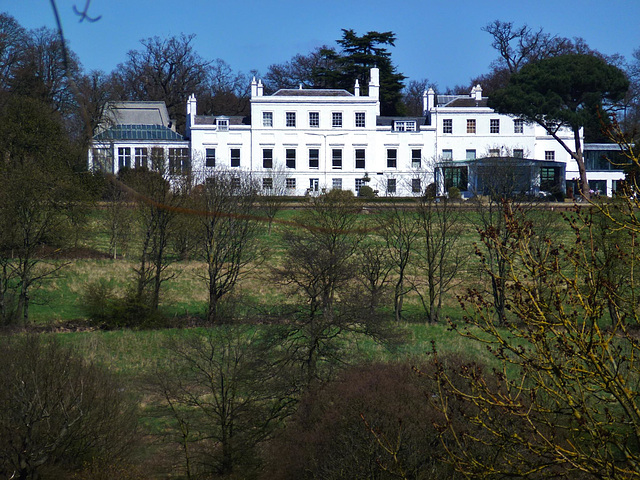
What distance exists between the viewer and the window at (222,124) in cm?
5933

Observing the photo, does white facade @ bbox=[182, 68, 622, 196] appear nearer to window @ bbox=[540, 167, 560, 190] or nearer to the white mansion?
the white mansion

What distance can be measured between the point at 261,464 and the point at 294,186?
142 ft

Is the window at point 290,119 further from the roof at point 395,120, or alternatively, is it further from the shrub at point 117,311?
the shrub at point 117,311

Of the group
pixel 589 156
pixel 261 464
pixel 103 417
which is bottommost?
pixel 261 464

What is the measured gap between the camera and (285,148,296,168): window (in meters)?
60.2

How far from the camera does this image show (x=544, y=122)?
5025 cm

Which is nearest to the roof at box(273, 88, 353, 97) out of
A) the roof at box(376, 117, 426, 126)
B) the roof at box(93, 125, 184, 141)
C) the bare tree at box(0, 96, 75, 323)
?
the roof at box(376, 117, 426, 126)

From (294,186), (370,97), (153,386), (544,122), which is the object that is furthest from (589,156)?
(153,386)

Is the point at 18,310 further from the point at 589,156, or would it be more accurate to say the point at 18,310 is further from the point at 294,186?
the point at 589,156

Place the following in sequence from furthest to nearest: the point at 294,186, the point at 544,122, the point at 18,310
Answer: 1. the point at 294,186
2. the point at 544,122
3. the point at 18,310

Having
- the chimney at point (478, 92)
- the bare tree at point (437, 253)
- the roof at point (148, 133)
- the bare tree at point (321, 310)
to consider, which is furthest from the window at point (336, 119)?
the bare tree at point (321, 310)

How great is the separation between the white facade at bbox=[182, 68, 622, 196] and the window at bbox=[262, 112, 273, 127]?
85 mm

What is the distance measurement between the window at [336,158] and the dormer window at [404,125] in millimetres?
5700

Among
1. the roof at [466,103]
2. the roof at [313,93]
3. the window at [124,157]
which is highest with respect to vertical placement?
the roof at [313,93]
